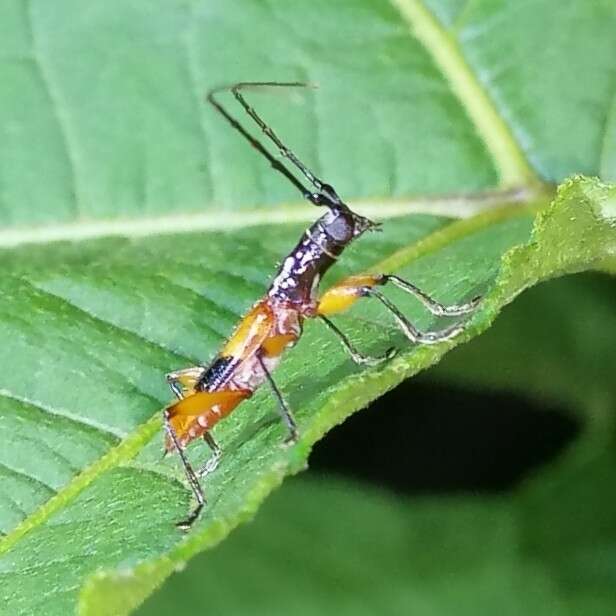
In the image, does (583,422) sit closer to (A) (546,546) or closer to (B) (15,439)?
(A) (546,546)

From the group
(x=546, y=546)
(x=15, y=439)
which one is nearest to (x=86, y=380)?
(x=15, y=439)

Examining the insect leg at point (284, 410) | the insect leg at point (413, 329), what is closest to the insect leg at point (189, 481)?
the insect leg at point (284, 410)

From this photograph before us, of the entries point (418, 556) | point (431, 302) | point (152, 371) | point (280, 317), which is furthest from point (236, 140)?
point (418, 556)

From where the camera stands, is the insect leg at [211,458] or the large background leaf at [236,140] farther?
the large background leaf at [236,140]

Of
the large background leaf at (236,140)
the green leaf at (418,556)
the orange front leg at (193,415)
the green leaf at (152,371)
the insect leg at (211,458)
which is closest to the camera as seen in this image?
the green leaf at (152,371)

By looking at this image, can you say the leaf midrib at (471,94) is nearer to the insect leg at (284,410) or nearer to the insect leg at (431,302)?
the insect leg at (431,302)

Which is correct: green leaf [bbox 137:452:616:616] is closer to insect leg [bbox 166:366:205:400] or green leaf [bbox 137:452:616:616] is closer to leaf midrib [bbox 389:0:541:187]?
leaf midrib [bbox 389:0:541:187]

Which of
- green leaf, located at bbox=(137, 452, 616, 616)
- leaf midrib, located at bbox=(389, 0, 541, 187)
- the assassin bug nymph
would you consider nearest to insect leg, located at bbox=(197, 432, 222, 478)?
the assassin bug nymph
